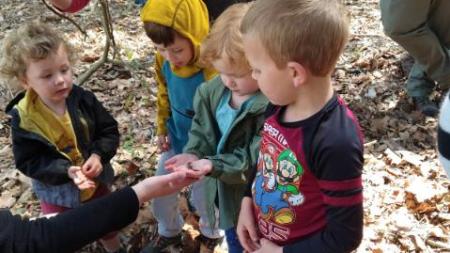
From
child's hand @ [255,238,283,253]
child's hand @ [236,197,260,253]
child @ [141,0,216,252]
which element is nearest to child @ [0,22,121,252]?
child @ [141,0,216,252]

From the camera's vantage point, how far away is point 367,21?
6082mm

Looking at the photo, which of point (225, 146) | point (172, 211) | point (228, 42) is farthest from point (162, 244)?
point (228, 42)

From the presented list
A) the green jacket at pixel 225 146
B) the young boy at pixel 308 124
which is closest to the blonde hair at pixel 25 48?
the green jacket at pixel 225 146

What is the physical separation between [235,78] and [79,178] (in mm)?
991

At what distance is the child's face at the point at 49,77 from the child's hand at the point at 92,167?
1.21 ft

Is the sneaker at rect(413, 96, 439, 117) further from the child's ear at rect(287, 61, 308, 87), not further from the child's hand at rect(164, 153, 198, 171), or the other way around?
the child's ear at rect(287, 61, 308, 87)

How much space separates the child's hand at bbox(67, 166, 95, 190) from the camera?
8.18 feet

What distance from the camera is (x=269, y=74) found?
5.39 ft

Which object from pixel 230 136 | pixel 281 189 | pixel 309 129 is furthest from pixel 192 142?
pixel 309 129

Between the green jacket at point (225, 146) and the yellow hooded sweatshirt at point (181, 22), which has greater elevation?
the yellow hooded sweatshirt at point (181, 22)

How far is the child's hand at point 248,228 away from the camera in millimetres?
2066

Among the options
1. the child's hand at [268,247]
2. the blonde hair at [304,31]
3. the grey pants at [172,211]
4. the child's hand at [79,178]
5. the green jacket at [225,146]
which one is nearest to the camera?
the blonde hair at [304,31]

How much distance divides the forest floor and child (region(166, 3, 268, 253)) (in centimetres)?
101

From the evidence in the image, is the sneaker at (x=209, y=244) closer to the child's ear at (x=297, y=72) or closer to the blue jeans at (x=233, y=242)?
the blue jeans at (x=233, y=242)
